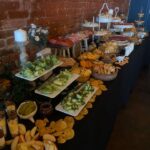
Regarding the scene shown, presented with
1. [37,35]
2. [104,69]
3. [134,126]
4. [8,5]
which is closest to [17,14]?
[8,5]

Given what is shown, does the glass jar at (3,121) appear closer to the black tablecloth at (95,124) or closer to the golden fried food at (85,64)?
the black tablecloth at (95,124)

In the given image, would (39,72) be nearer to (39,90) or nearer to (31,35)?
(39,90)

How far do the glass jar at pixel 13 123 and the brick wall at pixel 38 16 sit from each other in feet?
1.73

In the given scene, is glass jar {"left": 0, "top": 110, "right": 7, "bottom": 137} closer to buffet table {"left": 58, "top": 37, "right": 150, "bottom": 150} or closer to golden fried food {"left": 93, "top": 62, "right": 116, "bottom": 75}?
buffet table {"left": 58, "top": 37, "right": 150, "bottom": 150}

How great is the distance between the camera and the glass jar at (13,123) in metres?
0.83

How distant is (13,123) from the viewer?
0.84 m

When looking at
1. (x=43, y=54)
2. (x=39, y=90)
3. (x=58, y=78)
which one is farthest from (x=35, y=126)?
(x=43, y=54)

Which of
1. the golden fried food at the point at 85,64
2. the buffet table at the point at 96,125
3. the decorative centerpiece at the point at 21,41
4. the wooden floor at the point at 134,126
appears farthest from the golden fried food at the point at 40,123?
the wooden floor at the point at 134,126

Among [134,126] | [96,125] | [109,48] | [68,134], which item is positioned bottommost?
[134,126]

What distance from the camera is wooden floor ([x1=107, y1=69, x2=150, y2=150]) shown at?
1681 mm

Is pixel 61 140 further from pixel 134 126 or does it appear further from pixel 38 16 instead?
pixel 134 126

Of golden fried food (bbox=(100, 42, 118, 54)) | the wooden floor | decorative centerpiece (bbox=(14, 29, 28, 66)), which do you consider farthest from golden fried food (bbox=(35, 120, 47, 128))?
golden fried food (bbox=(100, 42, 118, 54))

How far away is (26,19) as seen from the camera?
1377 mm

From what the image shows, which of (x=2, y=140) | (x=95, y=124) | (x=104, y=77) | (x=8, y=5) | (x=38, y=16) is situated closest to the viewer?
(x=2, y=140)
